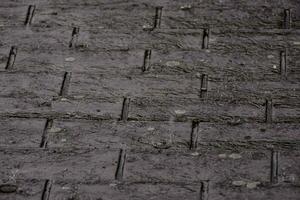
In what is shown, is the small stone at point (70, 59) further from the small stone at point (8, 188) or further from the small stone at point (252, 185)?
the small stone at point (252, 185)

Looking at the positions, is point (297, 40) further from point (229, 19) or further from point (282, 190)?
point (282, 190)

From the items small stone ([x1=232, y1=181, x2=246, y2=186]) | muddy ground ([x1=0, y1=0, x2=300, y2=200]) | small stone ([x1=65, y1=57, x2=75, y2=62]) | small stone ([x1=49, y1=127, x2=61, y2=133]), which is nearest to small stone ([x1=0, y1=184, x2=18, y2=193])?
muddy ground ([x1=0, y1=0, x2=300, y2=200])

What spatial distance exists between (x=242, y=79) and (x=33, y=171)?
84 centimetres

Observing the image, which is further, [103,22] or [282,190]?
[103,22]

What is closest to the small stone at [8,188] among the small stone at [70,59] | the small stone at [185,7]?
the small stone at [70,59]

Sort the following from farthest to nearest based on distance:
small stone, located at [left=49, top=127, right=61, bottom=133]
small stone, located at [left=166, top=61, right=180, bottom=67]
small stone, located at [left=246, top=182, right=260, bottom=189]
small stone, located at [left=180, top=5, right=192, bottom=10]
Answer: small stone, located at [left=180, top=5, right=192, bottom=10] < small stone, located at [left=166, top=61, right=180, bottom=67] < small stone, located at [left=49, top=127, right=61, bottom=133] < small stone, located at [left=246, top=182, right=260, bottom=189]

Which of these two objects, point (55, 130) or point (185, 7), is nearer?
point (55, 130)

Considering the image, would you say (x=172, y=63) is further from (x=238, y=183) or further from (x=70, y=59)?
(x=238, y=183)

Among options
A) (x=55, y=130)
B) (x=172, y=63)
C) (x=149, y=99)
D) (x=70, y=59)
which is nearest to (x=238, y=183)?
(x=149, y=99)

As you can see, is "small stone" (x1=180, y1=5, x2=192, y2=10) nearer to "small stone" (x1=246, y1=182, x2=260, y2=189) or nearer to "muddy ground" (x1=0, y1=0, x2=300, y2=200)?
"muddy ground" (x1=0, y1=0, x2=300, y2=200)

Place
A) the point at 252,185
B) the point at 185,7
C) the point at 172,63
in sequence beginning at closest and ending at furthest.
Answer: the point at 252,185 → the point at 172,63 → the point at 185,7

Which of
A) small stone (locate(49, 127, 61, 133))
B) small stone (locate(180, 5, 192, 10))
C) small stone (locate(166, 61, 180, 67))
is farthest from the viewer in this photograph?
small stone (locate(180, 5, 192, 10))

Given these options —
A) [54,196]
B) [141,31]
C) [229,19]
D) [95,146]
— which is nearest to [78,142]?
[95,146]

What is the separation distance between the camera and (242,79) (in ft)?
8.64
